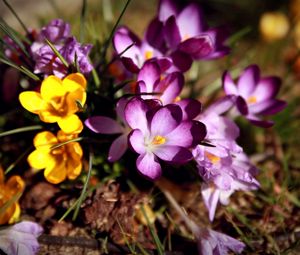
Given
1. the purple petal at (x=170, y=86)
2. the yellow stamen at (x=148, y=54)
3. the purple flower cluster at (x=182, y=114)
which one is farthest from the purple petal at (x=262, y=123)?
the yellow stamen at (x=148, y=54)

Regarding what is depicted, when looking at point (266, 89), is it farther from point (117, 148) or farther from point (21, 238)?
point (21, 238)

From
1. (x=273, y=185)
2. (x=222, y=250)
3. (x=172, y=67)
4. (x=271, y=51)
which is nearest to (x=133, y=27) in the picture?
(x=271, y=51)

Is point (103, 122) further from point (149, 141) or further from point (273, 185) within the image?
point (273, 185)

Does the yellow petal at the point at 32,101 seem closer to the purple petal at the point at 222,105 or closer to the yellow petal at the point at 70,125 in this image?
the yellow petal at the point at 70,125

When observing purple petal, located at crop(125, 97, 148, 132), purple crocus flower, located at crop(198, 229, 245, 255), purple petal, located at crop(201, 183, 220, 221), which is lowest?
purple crocus flower, located at crop(198, 229, 245, 255)

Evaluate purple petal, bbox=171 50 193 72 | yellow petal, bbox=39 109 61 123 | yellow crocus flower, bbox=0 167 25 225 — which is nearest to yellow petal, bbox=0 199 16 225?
yellow crocus flower, bbox=0 167 25 225

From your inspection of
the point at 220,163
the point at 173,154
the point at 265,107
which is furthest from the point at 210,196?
the point at 265,107

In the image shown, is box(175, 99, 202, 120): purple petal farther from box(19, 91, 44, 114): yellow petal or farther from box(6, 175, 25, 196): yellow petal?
box(6, 175, 25, 196): yellow petal
